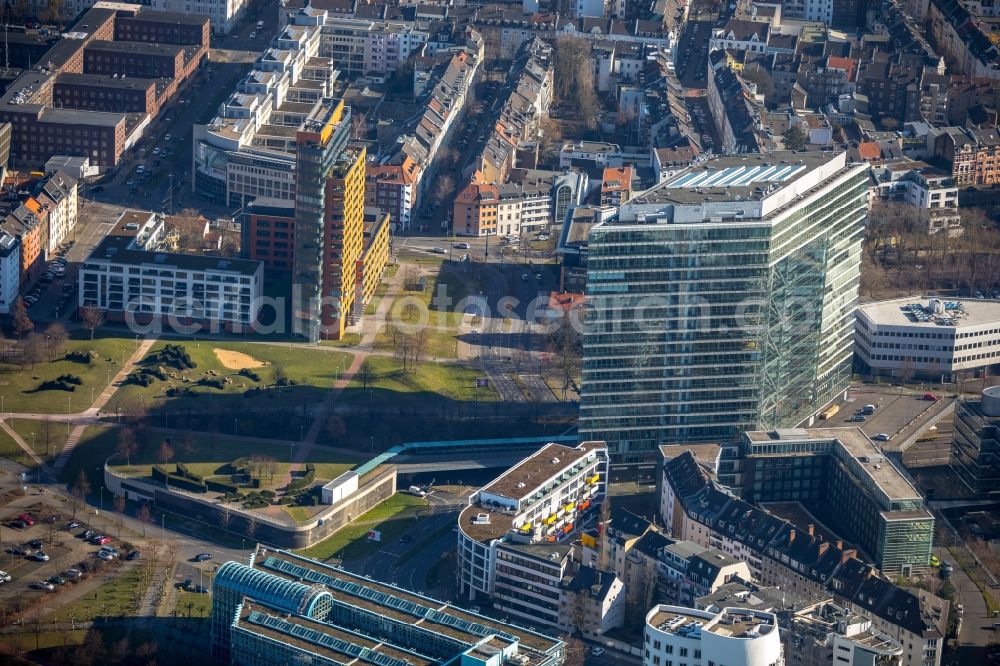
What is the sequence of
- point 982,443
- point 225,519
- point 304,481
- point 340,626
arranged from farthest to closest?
point 982,443 → point 304,481 → point 225,519 → point 340,626

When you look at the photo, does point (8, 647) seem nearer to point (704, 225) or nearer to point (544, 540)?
point (544, 540)

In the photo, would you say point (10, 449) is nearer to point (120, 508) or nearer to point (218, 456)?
point (120, 508)

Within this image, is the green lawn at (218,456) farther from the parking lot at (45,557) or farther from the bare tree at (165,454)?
the parking lot at (45,557)

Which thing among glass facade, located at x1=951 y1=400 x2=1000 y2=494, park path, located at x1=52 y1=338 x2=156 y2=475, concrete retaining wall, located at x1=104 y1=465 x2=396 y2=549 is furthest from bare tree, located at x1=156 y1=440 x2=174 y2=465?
glass facade, located at x1=951 y1=400 x2=1000 y2=494

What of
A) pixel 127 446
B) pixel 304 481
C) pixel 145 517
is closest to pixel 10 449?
pixel 127 446

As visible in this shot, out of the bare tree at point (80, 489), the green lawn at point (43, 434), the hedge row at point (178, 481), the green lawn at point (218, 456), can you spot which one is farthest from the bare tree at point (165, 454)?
the green lawn at point (43, 434)

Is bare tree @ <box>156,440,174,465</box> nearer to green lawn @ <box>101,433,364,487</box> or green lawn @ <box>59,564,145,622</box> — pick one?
green lawn @ <box>101,433,364,487</box>
